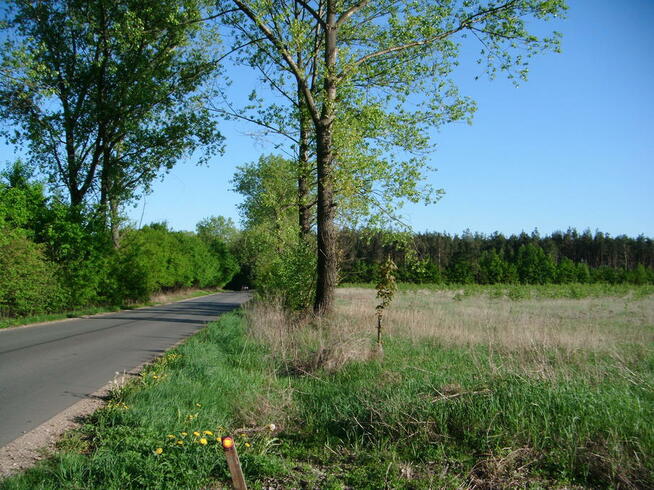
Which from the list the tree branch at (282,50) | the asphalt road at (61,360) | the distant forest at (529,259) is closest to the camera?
the asphalt road at (61,360)

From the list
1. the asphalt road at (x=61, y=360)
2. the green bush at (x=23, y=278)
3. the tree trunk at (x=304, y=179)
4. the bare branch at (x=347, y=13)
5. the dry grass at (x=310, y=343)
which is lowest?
the asphalt road at (x=61, y=360)

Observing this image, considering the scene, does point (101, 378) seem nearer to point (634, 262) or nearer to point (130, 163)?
point (130, 163)

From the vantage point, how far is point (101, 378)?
7.52 m

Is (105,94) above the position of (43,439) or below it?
above

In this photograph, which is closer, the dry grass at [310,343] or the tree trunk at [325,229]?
the dry grass at [310,343]

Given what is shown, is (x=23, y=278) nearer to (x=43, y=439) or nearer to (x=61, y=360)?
(x=61, y=360)

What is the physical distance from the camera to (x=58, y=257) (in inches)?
704

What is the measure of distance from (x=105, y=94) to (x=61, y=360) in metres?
16.0

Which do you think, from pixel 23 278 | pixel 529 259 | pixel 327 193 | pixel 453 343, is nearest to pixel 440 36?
pixel 327 193

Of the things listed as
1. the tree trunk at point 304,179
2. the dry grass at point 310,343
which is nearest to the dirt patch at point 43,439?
the dry grass at point 310,343

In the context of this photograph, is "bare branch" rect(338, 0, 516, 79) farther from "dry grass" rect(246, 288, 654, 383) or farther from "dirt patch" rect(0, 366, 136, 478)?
"dirt patch" rect(0, 366, 136, 478)

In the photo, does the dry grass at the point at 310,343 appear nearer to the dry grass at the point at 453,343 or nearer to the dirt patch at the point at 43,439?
A: the dry grass at the point at 453,343

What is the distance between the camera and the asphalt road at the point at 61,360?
19.1ft

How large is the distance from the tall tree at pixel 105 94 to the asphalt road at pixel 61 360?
921 centimetres
